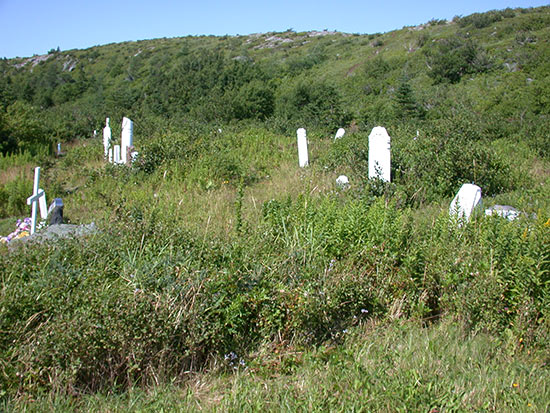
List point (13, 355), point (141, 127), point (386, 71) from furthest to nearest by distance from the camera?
1. point (386, 71)
2. point (141, 127)
3. point (13, 355)

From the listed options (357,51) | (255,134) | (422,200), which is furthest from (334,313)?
(357,51)

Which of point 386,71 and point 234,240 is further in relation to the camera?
point 386,71

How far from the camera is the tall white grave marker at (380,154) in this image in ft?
22.9

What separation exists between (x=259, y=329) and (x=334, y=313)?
604 millimetres

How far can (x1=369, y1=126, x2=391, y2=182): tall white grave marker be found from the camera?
696cm

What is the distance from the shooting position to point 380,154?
704 cm

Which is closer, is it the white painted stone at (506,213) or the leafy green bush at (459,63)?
the white painted stone at (506,213)

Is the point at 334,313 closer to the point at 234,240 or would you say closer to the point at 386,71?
the point at 234,240

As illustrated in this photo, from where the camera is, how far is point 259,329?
3521 mm

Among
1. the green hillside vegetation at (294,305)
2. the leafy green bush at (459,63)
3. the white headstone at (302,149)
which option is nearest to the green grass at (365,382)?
the green hillside vegetation at (294,305)

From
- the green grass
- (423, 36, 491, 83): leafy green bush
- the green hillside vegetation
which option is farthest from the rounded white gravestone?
(423, 36, 491, 83): leafy green bush

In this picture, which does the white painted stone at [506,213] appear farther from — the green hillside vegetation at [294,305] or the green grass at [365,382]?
the green grass at [365,382]

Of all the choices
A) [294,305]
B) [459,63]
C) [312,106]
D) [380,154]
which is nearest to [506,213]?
[380,154]

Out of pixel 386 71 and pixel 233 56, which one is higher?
pixel 233 56
